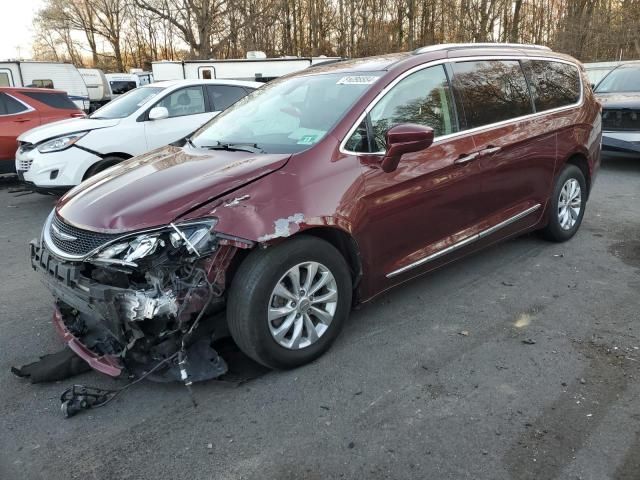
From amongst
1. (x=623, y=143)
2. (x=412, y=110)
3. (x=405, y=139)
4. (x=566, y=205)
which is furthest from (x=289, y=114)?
(x=623, y=143)

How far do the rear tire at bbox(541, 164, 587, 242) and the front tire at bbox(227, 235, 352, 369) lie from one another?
8.97ft

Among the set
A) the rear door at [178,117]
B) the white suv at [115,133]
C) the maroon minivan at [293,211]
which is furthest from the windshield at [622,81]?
the rear door at [178,117]

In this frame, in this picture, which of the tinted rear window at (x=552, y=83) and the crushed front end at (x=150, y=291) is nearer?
the crushed front end at (x=150, y=291)

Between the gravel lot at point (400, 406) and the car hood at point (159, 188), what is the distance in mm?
990

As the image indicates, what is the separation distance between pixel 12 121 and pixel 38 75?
8611 mm

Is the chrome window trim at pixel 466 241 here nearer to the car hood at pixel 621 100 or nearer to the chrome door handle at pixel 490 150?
the chrome door handle at pixel 490 150

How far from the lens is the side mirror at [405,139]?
321 centimetres

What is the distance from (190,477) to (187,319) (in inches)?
31.3

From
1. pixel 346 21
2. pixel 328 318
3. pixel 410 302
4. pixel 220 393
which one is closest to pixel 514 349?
pixel 410 302

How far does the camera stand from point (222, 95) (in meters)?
8.51

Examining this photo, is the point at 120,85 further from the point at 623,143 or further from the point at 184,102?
the point at 623,143

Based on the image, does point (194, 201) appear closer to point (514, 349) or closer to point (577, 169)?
point (514, 349)

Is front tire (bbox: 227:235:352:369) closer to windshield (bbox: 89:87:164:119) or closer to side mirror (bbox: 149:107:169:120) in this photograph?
side mirror (bbox: 149:107:169:120)

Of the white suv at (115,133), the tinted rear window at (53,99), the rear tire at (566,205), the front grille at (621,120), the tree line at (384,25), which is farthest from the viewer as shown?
the tree line at (384,25)
